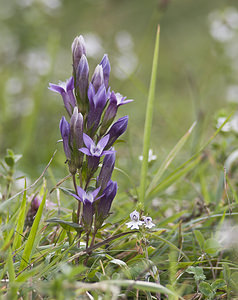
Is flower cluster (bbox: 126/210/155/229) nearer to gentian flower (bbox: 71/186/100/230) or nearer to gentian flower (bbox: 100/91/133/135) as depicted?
gentian flower (bbox: 71/186/100/230)

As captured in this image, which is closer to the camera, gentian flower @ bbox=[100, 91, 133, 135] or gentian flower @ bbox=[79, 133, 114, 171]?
gentian flower @ bbox=[79, 133, 114, 171]

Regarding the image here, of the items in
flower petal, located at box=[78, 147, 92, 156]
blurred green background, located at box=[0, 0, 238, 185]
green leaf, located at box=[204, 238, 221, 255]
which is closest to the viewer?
flower petal, located at box=[78, 147, 92, 156]

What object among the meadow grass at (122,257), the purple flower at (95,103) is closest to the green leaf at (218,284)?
the meadow grass at (122,257)

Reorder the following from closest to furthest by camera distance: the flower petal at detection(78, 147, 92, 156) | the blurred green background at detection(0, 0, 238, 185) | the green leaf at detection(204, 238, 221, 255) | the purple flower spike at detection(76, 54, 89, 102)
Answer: the flower petal at detection(78, 147, 92, 156) < the purple flower spike at detection(76, 54, 89, 102) < the green leaf at detection(204, 238, 221, 255) < the blurred green background at detection(0, 0, 238, 185)

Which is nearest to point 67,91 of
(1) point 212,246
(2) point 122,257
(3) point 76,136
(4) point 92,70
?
(3) point 76,136

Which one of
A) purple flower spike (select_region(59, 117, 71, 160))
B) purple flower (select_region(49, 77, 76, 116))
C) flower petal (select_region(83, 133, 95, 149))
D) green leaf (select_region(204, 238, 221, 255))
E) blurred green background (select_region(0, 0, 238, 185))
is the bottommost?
green leaf (select_region(204, 238, 221, 255))

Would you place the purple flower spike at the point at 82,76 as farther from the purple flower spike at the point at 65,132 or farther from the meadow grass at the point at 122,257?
the meadow grass at the point at 122,257

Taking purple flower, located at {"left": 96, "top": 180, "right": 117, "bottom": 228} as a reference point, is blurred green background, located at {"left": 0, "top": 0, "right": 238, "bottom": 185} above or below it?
above

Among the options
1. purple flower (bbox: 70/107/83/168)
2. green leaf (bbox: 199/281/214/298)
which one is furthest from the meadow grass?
purple flower (bbox: 70/107/83/168)
